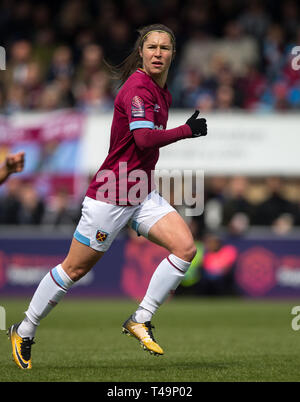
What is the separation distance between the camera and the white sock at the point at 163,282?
21.9 ft

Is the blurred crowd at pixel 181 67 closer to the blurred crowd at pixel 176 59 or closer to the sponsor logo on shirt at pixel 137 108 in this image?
the blurred crowd at pixel 176 59

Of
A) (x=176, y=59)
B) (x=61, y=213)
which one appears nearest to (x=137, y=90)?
(x=61, y=213)

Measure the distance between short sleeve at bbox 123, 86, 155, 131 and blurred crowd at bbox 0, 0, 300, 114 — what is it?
9918 mm

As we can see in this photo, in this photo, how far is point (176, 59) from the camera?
18.9 metres

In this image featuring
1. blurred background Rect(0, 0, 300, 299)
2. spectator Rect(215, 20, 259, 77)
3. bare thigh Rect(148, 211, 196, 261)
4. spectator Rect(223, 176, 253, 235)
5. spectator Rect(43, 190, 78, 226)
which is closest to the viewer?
bare thigh Rect(148, 211, 196, 261)

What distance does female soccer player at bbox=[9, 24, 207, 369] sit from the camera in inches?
260

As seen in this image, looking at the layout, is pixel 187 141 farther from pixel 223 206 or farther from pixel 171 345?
pixel 171 345

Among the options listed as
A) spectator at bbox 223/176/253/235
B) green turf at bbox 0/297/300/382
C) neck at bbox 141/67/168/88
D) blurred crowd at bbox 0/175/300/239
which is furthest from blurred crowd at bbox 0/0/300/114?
neck at bbox 141/67/168/88

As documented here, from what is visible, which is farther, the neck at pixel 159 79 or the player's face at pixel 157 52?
the neck at pixel 159 79

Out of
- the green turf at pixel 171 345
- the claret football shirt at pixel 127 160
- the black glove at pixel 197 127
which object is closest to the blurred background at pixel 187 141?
the green turf at pixel 171 345

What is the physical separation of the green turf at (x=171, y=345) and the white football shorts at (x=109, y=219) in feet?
3.28

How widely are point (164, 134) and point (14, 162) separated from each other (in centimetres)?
130

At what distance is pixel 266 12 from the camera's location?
19453mm

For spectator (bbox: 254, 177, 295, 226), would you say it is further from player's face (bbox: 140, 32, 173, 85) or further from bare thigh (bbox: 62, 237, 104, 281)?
bare thigh (bbox: 62, 237, 104, 281)
